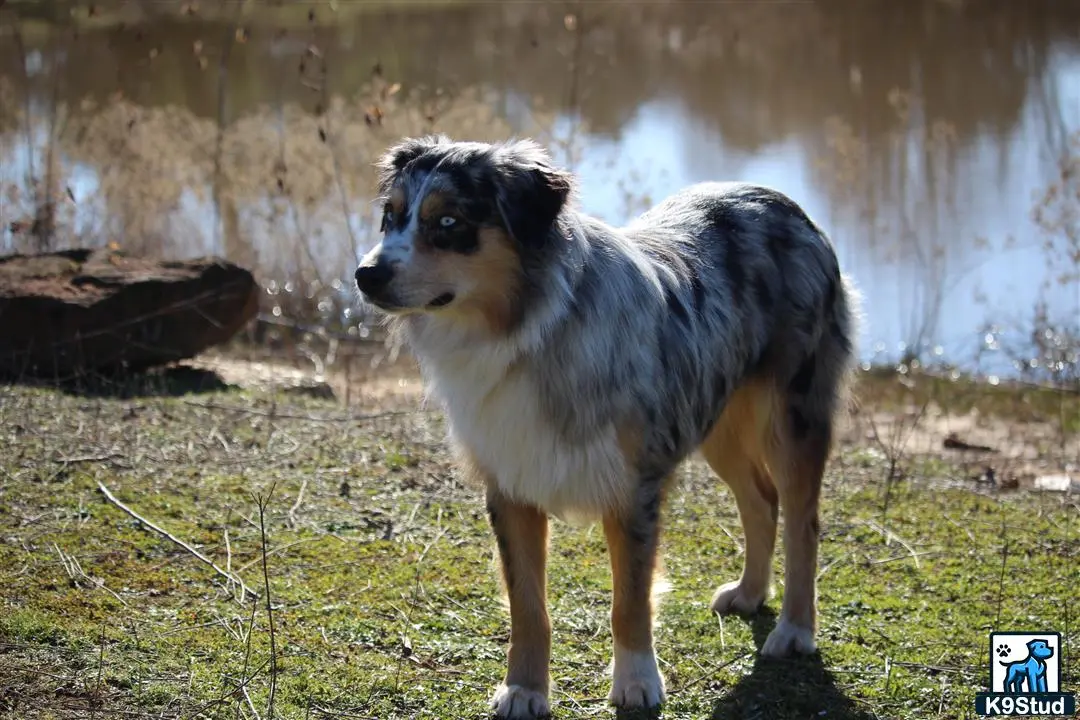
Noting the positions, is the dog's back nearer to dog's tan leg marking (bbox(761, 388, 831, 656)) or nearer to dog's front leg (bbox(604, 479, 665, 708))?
dog's tan leg marking (bbox(761, 388, 831, 656))

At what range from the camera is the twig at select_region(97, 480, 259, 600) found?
4.98 meters

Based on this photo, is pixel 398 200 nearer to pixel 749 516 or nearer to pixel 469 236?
pixel 469 236

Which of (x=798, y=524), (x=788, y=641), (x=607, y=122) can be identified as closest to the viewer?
(x=788, y=641)

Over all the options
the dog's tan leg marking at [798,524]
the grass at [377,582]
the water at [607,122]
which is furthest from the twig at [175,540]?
the water at [607,122]

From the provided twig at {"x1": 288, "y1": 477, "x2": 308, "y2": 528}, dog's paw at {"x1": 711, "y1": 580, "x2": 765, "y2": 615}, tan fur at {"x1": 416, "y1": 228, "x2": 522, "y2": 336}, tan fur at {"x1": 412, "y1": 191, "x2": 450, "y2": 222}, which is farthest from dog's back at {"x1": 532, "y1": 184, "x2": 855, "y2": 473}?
twig at {"x1": 288, "y1": 477, "x2": 308, "y2": 528}

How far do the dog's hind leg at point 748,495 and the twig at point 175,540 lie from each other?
6.12 feet

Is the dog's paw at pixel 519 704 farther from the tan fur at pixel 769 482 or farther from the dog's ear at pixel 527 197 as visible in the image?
the dog's ear at pixel 527 197

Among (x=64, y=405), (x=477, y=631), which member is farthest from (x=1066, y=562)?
(x=64, y=405)

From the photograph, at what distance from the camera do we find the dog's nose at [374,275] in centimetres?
394

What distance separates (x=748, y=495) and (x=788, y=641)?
2.18 feet

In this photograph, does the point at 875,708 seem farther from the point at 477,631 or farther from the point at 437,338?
the point at 437,338

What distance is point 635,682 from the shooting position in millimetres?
4219

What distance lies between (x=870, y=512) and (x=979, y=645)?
5.04ft

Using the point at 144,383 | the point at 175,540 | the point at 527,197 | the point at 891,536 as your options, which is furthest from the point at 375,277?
the point at 144,383
